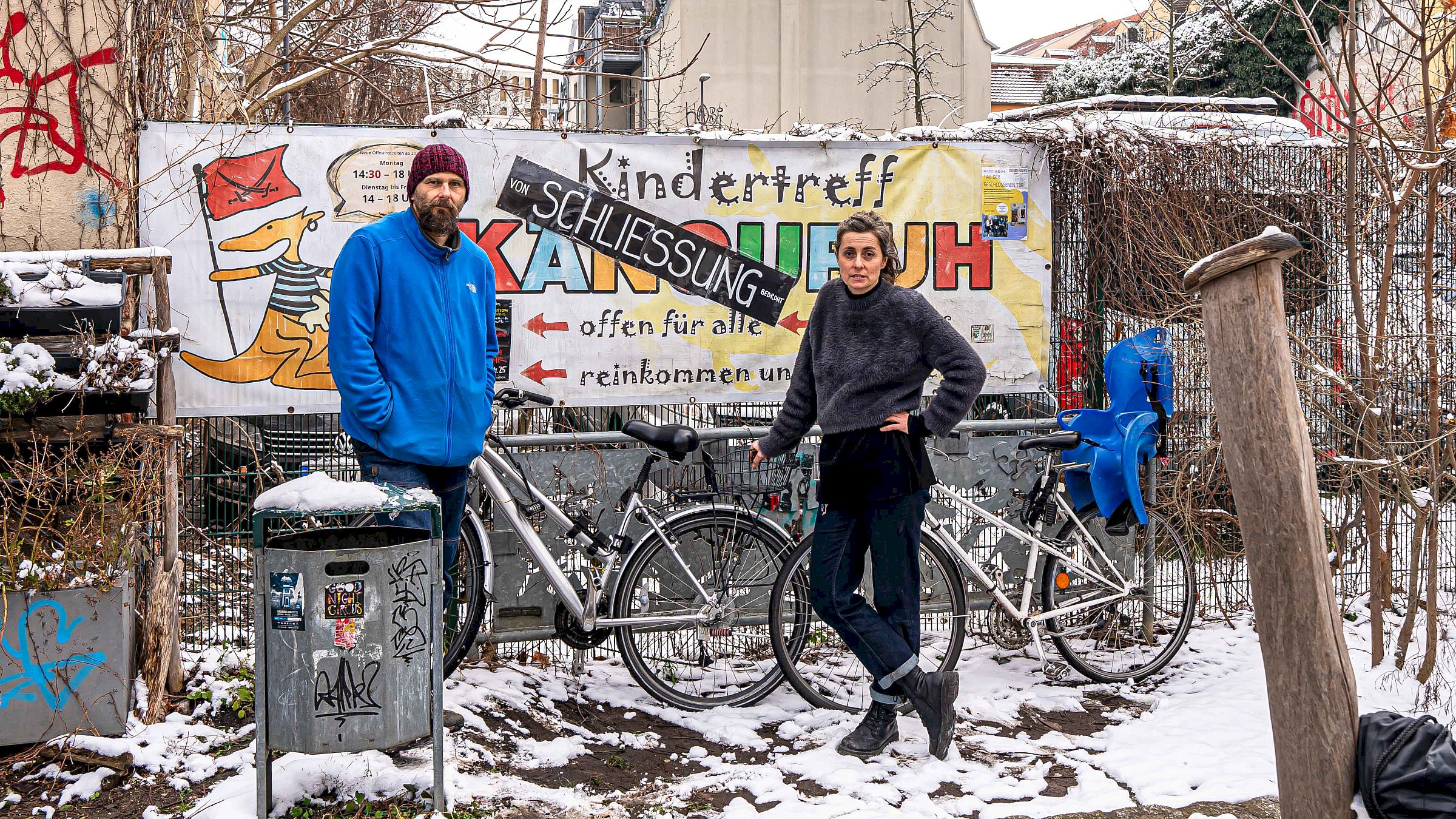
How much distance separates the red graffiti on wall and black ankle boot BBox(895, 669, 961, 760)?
430cm

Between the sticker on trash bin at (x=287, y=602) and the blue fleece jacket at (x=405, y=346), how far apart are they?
28.8 inches

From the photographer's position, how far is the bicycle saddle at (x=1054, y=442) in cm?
568

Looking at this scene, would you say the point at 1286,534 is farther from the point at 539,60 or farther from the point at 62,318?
the point at 539,60

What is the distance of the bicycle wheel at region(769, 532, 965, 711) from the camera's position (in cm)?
532

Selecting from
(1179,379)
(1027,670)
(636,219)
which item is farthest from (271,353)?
(1179,379)

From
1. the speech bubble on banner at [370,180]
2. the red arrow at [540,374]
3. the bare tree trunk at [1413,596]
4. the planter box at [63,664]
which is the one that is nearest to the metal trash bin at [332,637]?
the planter box at [63,664]

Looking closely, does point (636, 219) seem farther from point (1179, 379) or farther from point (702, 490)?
point (1179, 379)

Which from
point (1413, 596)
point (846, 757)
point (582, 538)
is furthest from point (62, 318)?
point (1413, 596)

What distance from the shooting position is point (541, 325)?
6059 mm

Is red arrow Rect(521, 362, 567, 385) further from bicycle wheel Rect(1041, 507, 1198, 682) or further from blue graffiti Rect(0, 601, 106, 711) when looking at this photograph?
bicycle wheel Rect(1041, 507, 1198, 682)

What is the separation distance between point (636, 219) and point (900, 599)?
248cm

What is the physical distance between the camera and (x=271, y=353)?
18.7ft

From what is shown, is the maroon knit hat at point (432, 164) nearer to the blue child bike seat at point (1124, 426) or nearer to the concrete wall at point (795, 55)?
the blue child bike seat at point (1124, 426)

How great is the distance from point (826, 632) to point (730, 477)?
105 centimetres
